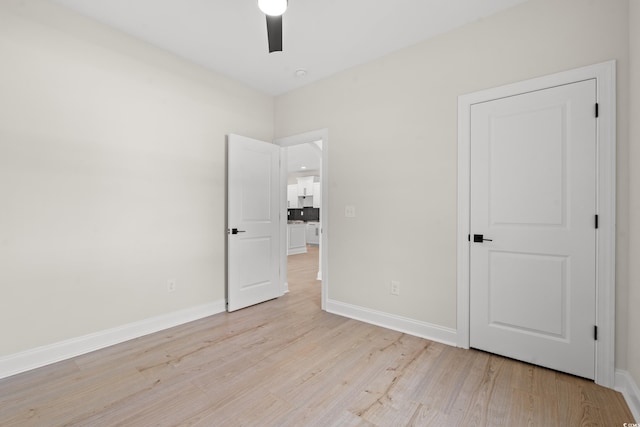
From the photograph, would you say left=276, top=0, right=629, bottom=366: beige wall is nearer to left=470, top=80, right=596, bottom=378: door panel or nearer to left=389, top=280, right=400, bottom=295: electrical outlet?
left=389, top=280, right=400, bottom=295: electrical outlet

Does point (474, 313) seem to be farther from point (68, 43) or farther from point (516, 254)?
point (68, 43)

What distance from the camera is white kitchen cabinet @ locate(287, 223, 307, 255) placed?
26.7ft

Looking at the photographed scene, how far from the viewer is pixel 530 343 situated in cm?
219

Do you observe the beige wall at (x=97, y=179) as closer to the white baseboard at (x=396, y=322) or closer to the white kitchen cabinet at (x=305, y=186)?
the white baseboard at (x=396, y=322)

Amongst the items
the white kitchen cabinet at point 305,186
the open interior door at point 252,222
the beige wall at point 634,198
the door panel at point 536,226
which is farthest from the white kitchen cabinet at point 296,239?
the beige wall at point 634,198

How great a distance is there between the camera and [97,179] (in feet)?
8.08

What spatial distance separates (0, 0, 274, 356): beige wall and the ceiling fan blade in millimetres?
1677

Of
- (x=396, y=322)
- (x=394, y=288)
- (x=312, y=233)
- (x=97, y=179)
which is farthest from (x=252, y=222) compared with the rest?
(x=312, y=233)

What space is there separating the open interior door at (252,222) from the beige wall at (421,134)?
81 cm

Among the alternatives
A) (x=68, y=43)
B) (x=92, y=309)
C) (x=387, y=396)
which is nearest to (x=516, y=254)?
(x=387, y=396)

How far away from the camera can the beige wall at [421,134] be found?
6.53 feet

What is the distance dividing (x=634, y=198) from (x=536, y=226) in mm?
537

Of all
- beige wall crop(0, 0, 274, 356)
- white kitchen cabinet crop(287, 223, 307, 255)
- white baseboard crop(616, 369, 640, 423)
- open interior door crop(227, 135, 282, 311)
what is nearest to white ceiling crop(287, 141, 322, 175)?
white kitchen cabinet crop(287, 223, 307, 255)

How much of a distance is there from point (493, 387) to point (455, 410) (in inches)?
16.5
